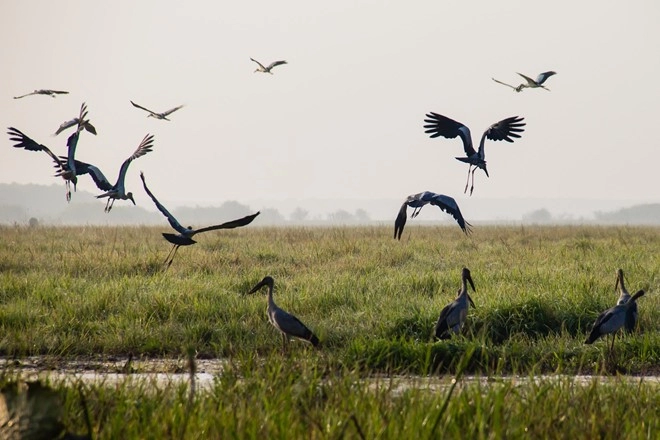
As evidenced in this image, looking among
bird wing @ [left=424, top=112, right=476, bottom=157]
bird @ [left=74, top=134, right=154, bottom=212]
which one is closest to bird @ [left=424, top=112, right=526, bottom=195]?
bird wing @ [left=424, top=112, right=476, bottom=157]

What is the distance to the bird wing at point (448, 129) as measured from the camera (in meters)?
13.9

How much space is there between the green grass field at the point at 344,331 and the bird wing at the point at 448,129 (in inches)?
82.6

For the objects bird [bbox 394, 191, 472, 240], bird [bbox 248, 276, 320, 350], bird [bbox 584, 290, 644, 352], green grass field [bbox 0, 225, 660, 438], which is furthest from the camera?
bird [bbox 394, 191, 472, 240]

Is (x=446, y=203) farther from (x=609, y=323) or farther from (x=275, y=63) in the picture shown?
(x=275, y=63)

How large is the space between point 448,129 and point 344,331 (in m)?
5.13

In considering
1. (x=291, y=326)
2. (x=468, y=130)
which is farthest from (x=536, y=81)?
(x=291, y=326)

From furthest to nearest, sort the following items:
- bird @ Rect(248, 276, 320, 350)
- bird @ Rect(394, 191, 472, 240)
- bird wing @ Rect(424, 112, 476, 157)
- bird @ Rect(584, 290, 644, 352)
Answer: bird wing @ Rect(424, 112, 476, 157) < bird @ Rect(394, 191, 472, 240) < bird @ Rect(584, 290, 644, 352) < bird @ Rect(248, 276, 320, 350)

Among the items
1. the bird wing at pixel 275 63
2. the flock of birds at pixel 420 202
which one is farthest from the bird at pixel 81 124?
the bird wing at pixel 275 63

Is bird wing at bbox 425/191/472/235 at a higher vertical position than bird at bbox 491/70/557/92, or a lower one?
lower

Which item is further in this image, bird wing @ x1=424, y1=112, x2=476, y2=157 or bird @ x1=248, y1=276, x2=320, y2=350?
bird wing @ x1=424, y1=112, x2=476, y2=157

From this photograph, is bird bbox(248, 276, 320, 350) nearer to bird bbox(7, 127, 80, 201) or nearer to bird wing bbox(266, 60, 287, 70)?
bird bbox(7, 127, 80, 201)

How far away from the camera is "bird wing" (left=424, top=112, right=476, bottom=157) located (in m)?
13.9

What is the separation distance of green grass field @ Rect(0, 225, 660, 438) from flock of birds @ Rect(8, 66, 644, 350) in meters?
0.29

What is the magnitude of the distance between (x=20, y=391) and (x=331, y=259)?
1194 cm
